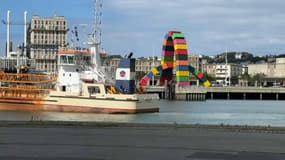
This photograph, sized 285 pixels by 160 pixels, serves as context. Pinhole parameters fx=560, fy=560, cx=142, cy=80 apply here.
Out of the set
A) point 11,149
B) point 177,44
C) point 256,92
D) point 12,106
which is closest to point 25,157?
point 11,149

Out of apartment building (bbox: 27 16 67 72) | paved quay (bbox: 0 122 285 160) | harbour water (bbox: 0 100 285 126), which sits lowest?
harbour water (bbox: 0 100 285 126)

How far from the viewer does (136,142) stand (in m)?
18.1

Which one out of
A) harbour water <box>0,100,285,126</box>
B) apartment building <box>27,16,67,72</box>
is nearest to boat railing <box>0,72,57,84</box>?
harbour water <box>0,100,285,126</box>

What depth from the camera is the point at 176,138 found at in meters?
19.8

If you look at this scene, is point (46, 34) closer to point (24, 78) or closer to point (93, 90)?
point (24, 78)

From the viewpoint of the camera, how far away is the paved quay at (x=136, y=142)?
14.6 m

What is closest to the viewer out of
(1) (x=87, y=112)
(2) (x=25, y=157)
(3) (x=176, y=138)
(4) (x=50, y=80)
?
(2) (x=25, y=157)

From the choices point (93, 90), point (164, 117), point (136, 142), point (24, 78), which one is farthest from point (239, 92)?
point (136, 142)

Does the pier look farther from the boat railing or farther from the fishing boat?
the fishing boat

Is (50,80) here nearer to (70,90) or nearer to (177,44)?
(70,90)

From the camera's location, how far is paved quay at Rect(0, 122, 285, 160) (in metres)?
14.6

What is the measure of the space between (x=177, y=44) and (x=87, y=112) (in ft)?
248

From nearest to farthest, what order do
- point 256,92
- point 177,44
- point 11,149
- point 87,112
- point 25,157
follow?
point 25,157 < point 11,149 < point 87,112 < point 177,44 < point 256,92

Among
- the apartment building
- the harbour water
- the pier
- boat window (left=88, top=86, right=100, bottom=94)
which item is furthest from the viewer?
the pier
